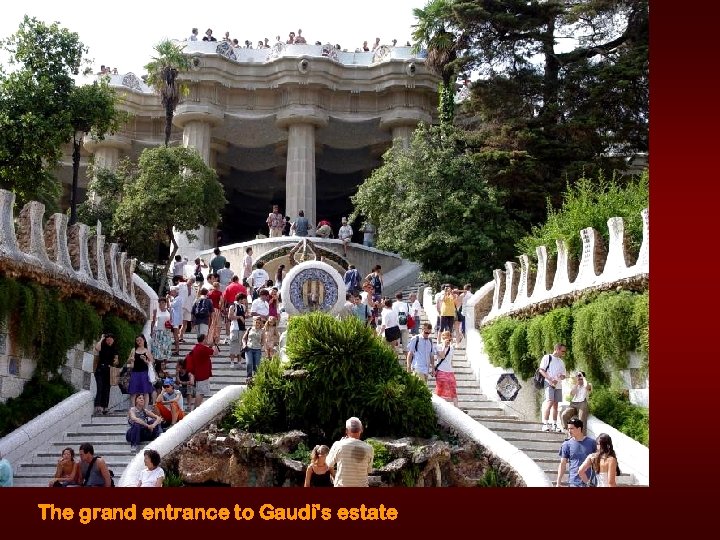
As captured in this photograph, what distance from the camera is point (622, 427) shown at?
1585cm

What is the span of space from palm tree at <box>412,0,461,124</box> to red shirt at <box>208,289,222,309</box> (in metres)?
16.1

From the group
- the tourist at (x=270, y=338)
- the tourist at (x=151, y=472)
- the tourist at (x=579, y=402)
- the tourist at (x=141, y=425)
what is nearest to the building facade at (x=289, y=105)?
the tourist at (x=270, y=338)

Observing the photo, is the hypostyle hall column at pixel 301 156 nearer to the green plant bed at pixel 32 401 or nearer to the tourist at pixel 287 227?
the tourist at pixel 287 227

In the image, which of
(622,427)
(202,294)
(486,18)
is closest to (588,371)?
(622,427)

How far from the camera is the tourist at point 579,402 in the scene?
1636cm

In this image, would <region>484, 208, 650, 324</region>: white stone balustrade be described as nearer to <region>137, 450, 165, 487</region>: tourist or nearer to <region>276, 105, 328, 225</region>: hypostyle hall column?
<region>137, 450, 165, 487</region>: tourist

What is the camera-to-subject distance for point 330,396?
51.2ft

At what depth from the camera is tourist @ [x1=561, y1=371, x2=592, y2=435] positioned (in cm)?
1636

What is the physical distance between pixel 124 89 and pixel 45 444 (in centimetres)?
3617

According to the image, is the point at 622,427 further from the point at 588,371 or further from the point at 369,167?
the point at 369,167

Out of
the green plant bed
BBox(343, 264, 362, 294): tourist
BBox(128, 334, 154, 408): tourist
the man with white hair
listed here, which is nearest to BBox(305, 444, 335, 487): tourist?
the man with white hair

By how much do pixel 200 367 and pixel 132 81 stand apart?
35.8 m

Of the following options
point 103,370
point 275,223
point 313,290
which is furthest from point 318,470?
point 275,223

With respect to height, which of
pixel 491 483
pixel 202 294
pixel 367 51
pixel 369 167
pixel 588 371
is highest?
pixel 367 51
